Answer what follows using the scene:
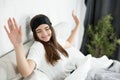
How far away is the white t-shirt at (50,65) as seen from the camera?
1661mm

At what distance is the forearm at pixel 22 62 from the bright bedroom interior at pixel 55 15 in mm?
54

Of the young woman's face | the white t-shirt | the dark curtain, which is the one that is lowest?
the dark curtain

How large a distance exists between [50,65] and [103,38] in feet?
4.22

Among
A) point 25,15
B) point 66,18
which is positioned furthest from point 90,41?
point 25,15

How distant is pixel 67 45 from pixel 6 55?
70 cm

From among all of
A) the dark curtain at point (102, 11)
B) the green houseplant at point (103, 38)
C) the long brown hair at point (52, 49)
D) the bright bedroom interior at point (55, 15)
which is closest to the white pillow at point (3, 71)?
the bright bedroom interior at point (55, 15)

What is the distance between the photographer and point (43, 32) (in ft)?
5.83

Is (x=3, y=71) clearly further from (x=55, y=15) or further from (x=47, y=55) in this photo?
(x=55, y=15)

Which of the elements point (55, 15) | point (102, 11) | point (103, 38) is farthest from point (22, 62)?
point (102, 11)

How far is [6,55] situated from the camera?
1537 millimetres

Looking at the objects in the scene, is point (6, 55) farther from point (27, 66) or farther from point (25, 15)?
point (25, 15)

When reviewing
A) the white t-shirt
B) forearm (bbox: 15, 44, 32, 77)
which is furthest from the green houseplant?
forearm (bbox: 15, 44, 32, 77)

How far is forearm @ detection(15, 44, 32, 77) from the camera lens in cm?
141

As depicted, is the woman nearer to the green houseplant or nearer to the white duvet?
the white duvet
